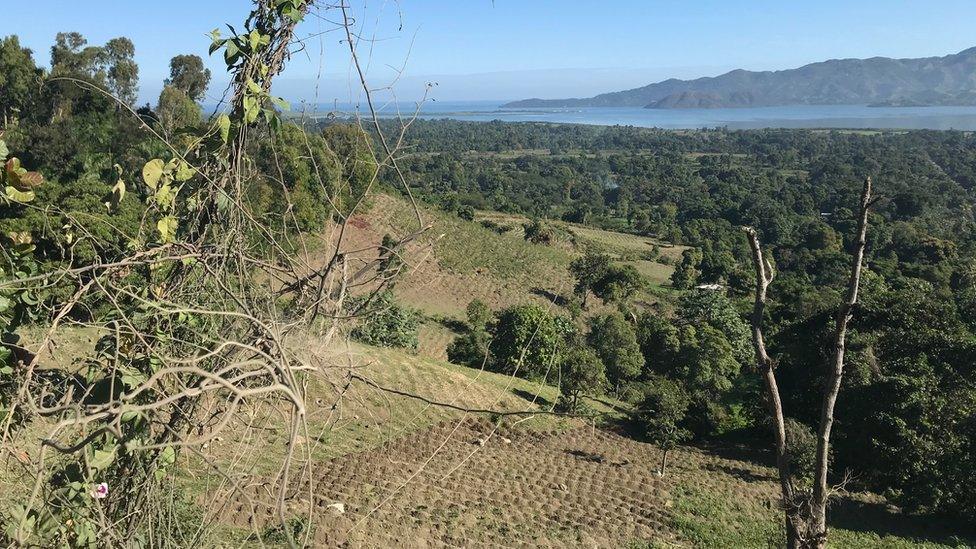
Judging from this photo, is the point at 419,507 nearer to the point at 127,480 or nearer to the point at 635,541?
the point at 635,541

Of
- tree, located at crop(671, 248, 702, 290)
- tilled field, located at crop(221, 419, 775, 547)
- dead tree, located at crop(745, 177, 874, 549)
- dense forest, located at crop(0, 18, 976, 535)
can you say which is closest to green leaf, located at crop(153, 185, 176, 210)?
dense forest, located at crop(0, 18, 976, 535)

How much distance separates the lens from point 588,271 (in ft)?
91.3

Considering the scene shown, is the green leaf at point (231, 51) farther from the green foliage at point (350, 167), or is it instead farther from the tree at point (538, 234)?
the tree at point (538, 234)

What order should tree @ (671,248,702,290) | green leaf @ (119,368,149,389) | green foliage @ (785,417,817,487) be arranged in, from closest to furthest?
green leaf @ (119,368,149,389), green foliage @ (785,417,817,487), tree @ (671,248,702,290)

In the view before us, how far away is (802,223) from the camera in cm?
4859

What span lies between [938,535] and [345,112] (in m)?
13.3

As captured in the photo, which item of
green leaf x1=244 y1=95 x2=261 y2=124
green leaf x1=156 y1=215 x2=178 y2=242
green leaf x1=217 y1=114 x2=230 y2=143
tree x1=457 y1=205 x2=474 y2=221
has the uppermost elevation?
green leaf x1=244 y1=95 x2=261 y2=124

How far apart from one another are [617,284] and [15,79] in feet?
83.8

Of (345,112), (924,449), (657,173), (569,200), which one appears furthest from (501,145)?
(345,112)

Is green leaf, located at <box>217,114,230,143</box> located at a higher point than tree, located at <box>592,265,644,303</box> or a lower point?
higher

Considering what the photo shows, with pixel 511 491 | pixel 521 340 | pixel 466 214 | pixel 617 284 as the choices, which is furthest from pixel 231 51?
pixel 466 214

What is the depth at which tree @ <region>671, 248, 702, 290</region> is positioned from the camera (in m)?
35.8

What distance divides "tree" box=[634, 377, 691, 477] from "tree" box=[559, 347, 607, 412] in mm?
1241

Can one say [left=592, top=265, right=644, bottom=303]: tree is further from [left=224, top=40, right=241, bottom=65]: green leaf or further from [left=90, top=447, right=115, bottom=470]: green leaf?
[left=90, top=447, right=115, bottom=470]: green leaf
